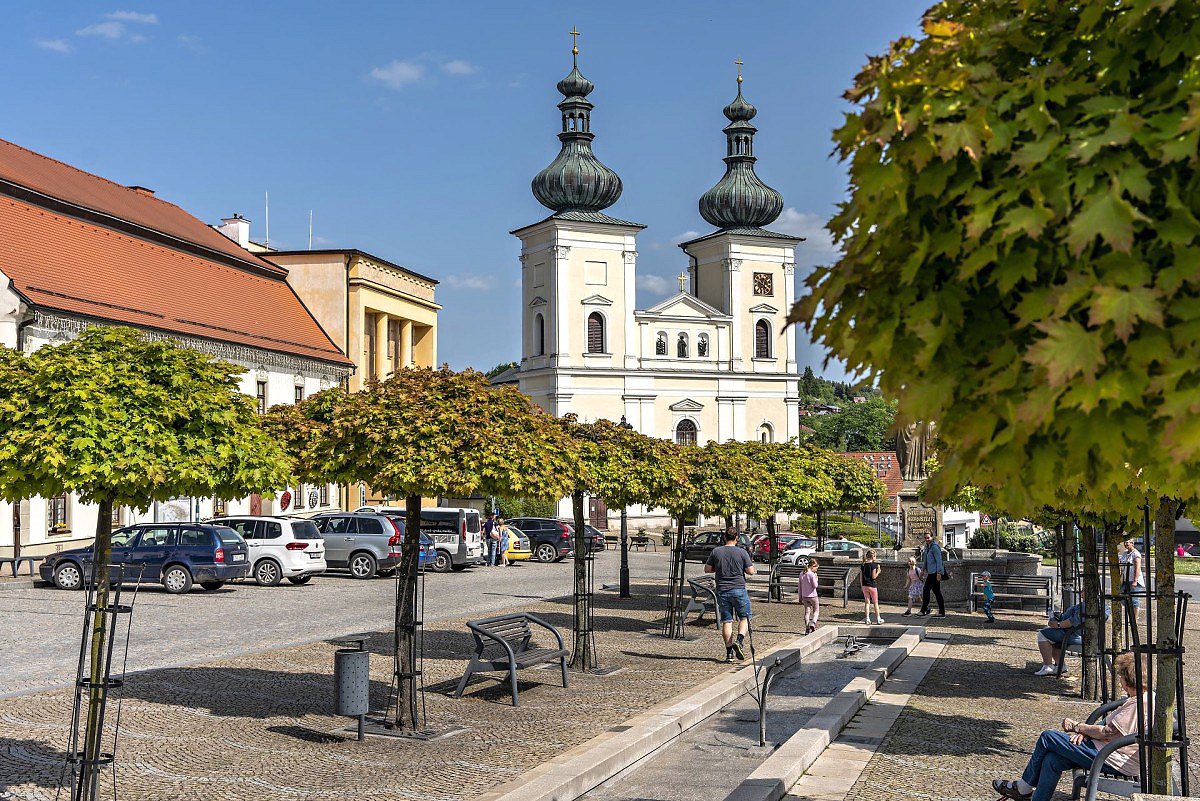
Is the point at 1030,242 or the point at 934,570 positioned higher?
the point at 1030,242

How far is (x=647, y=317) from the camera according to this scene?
7888 centimetres

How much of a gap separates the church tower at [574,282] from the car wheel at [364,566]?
141ft

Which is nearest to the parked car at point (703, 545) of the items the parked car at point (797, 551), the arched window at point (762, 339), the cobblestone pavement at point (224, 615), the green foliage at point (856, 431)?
the parked car at point (797, 551)

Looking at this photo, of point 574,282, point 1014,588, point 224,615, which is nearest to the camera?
point 224,615

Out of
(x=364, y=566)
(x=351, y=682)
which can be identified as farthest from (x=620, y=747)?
(x=364, y=566)

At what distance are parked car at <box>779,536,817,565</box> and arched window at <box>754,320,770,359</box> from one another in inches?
1480

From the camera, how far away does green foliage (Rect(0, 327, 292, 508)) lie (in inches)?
305

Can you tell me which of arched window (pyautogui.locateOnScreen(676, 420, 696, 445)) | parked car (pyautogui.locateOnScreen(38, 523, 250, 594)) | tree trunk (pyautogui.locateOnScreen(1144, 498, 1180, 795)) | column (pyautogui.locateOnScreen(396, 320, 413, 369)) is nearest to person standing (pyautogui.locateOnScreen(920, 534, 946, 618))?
parked car (pyautogui.locateOnScreen(38, 523, 250, 594))

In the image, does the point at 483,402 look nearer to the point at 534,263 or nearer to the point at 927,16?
the point at 927,16

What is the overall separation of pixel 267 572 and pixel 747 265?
5907 centimetres

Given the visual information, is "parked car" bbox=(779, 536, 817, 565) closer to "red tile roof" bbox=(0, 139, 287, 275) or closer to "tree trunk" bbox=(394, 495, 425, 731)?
"red tile roof" bbox=(0, 139, 287, 275)

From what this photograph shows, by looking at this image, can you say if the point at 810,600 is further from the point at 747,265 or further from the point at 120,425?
the point at 747,265

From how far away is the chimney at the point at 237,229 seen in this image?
190 ft

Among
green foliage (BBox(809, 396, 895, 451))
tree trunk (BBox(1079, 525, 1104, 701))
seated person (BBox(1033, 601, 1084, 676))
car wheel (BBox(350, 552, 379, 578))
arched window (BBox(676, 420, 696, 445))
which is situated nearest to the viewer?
tree trunk (BBox(1079, 525, 1104, 701))
